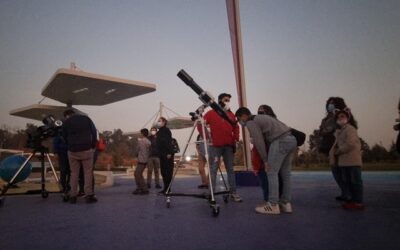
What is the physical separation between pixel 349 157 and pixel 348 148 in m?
0.13

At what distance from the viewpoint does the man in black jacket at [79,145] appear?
13.4ft

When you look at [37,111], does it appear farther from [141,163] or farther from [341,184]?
[341,184]

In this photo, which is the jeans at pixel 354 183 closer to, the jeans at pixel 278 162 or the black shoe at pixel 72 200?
the jeans at pixel 278 162

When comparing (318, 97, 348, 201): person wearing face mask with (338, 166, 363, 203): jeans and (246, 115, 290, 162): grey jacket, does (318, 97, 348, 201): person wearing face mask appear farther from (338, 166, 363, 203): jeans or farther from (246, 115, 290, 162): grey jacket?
(246, 115, 290, 162): grey jacket

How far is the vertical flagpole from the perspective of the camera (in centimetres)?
639

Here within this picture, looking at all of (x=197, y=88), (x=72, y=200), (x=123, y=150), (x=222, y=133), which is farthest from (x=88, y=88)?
(x=123, y=150)

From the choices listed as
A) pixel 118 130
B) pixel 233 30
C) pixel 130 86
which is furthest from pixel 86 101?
pixel 118 130

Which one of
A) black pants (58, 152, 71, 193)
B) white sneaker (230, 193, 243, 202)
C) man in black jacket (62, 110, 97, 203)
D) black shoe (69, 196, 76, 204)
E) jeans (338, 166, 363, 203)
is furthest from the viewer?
black pants (58, 152, 71, 193)

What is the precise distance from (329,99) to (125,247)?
3561 millimetres

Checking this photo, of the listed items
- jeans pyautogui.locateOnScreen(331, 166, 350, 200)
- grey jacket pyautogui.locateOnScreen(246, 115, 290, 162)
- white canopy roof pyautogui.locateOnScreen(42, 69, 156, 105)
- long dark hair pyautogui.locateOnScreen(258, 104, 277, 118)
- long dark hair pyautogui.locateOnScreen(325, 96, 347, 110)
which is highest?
white canopy roof pyautogui.locateOnScreen(42, 69, 156, 105)

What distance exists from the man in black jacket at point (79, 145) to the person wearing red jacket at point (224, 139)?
2006 mm

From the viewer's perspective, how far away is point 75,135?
4113mm

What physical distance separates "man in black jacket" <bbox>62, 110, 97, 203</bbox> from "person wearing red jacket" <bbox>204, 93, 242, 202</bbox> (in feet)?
6.58

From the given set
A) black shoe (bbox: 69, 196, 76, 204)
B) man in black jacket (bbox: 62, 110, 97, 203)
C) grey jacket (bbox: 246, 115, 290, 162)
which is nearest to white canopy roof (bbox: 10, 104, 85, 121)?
man in black jacket (bbox: 62, 110, 97, 203)
